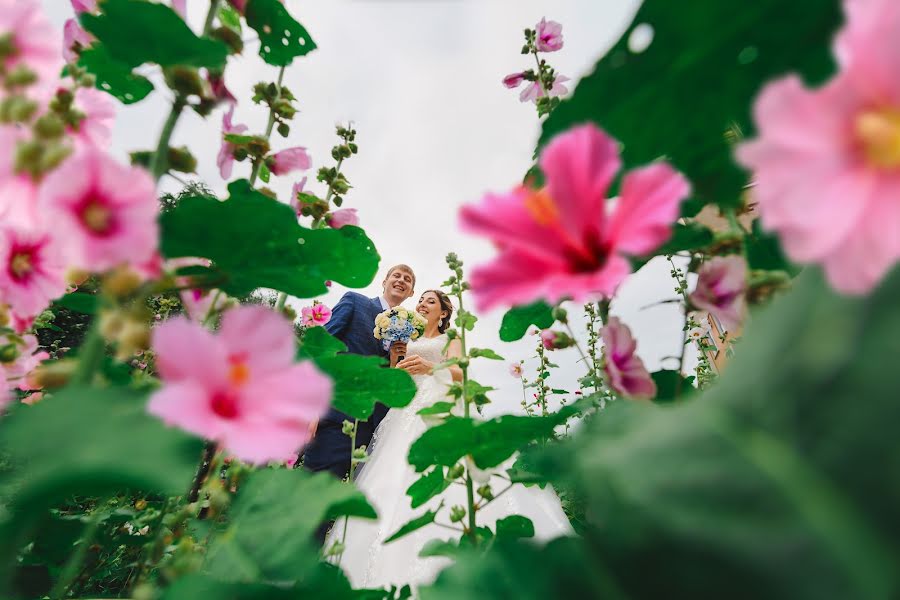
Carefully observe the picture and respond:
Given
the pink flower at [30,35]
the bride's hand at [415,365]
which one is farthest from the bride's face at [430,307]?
the pink flower at [30,35]

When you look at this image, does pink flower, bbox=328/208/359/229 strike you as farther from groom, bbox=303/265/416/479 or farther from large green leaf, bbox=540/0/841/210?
groom, bbox=303/265/416/479

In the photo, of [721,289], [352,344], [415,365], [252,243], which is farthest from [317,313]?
[721,289]

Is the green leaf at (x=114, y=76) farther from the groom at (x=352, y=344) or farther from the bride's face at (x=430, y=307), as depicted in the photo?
the bride's face at (x=430, y=307)

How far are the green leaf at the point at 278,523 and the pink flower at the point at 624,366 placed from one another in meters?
0.36

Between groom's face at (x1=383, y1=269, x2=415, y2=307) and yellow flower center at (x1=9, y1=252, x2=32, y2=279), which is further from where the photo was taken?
groom's face at (x1=383, y1=269, x2=415, y2=307)

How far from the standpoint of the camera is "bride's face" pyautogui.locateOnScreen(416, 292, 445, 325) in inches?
198

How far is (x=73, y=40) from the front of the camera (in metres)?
0.67

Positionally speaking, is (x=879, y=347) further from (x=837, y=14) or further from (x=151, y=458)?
(x=151, y=458)

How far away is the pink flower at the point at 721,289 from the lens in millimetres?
518

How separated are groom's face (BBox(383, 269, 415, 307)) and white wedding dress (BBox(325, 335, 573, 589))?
177 cm

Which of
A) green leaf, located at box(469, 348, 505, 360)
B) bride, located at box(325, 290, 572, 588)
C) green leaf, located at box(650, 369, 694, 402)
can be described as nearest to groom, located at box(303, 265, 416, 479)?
bride, located at box(325, 290, 572, 588)

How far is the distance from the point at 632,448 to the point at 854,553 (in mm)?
94

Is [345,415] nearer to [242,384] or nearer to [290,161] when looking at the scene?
[290,161]

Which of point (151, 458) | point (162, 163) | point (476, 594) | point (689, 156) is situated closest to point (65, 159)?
point (162, 163)
